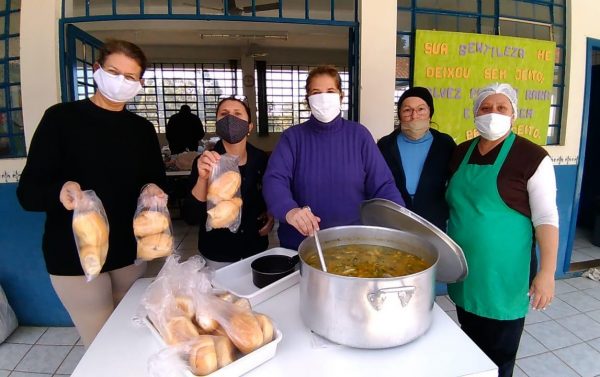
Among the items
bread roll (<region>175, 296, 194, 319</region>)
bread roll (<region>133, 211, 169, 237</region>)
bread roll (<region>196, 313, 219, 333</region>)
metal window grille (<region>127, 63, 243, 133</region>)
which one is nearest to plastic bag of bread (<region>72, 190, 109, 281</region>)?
bread roll (<region>133, 211, 169, 237</region>)

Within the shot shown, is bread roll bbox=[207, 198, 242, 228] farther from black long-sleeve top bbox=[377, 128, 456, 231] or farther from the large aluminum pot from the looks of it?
black long-sleeve top bbox=[377, 128, 456, 231]

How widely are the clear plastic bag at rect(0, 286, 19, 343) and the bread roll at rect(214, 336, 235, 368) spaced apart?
257 centimetres

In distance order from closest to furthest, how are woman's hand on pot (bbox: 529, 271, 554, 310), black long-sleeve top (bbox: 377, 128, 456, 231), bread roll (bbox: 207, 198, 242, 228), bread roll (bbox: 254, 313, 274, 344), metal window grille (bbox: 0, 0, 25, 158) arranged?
bread roll (bbox: 254, 313, 274, 344) < bread roll (bbox: 207, 198, 242, 228) < woman's hand on pot (bbox: 529, 271, 554, 310) < black long-sleeve top (bbox: 377, 128, 456, 231) < metal window grille (bbox: 0, 0, 25, 158)

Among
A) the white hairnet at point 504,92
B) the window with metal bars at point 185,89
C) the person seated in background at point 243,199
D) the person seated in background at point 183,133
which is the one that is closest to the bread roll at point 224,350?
the person seated in background at point 243,199

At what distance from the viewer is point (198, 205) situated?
5.03 feet

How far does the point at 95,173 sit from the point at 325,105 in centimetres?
97

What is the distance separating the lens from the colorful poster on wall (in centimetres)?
283

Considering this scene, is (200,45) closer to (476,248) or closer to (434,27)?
(434,27)

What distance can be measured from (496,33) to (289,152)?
247 cm

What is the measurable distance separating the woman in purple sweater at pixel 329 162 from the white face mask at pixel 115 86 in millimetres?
620

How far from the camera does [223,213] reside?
1300mm

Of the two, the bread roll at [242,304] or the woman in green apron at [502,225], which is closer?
the bread roll at [242,304]

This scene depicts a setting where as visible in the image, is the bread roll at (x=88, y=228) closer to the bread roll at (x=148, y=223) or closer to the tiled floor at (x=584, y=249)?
the bread roll at (x=148, y=223)

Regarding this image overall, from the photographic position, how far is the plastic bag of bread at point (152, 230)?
124cm
